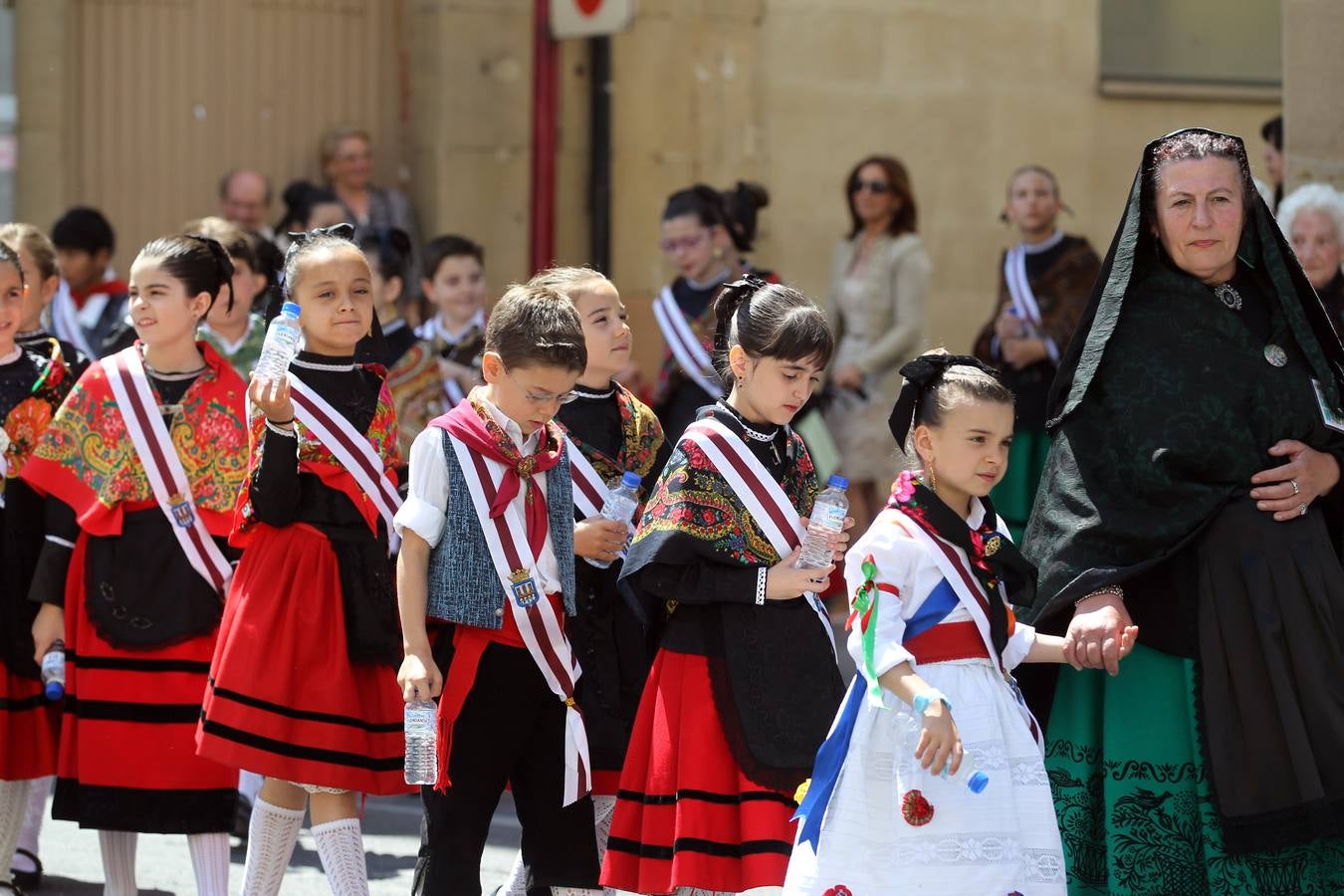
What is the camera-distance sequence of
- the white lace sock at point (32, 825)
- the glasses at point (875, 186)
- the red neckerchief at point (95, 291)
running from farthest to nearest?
the glasses at point (875, 186), the red neckerchief at point (95, 291), the white lace sock at point (32, 825)

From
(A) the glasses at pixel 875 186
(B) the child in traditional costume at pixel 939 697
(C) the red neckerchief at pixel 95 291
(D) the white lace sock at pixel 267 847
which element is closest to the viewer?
(B) the child in traditional costume at pixel 939 697

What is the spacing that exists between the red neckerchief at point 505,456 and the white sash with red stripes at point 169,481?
1030 mm

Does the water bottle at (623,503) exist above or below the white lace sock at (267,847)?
above

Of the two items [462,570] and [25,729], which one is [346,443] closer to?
[462,570]

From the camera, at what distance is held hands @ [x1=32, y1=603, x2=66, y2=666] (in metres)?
6.06

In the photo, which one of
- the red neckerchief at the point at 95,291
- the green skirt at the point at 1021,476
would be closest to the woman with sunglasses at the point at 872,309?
the green skirt at the point at 1021,476

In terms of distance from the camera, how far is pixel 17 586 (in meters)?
6.35

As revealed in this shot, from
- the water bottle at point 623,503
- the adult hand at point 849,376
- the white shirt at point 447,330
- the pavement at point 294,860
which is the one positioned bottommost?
the pavement at point 294,860

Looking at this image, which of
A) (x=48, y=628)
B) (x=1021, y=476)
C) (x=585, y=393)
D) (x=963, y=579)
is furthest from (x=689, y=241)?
(x=963, y=579)

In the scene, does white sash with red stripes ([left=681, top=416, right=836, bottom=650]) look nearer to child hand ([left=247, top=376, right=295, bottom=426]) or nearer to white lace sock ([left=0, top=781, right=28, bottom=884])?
child hand ([left=247, top=376, right=295, bottom=426])

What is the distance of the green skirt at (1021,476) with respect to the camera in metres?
9.27

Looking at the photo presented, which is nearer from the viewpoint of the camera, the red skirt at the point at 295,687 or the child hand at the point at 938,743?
the child hand at the point at 938,743

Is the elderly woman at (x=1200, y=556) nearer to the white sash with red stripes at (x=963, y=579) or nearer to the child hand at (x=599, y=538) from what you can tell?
the white sash with red stripes at (x=963, y=579)

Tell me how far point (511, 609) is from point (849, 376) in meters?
4.91
